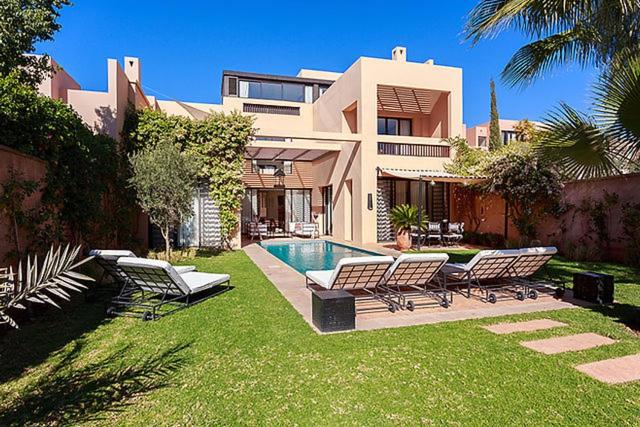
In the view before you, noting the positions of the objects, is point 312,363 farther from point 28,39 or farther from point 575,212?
point 575,212

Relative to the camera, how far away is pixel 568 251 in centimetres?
1534

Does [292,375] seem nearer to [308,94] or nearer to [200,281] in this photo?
[200,281]

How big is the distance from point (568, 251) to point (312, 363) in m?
14.4

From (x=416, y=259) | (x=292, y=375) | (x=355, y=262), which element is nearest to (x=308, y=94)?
(x=416, y=259)

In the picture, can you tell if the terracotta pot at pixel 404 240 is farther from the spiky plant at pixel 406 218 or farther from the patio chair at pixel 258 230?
the patio chair at pixel 258 230

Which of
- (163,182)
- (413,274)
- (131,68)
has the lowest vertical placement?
(413,274)

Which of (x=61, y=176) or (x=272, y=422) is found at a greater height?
(x=61, y=176)

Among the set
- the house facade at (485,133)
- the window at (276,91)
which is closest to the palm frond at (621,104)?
the window at (276,91)

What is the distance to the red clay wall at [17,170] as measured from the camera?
7031 millimetres

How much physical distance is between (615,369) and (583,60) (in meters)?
6.72

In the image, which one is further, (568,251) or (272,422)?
(568,251)

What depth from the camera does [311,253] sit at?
18.1m

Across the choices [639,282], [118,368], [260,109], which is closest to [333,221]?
[260,109]

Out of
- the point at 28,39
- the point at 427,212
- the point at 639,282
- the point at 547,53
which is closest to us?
the point at 547,53
